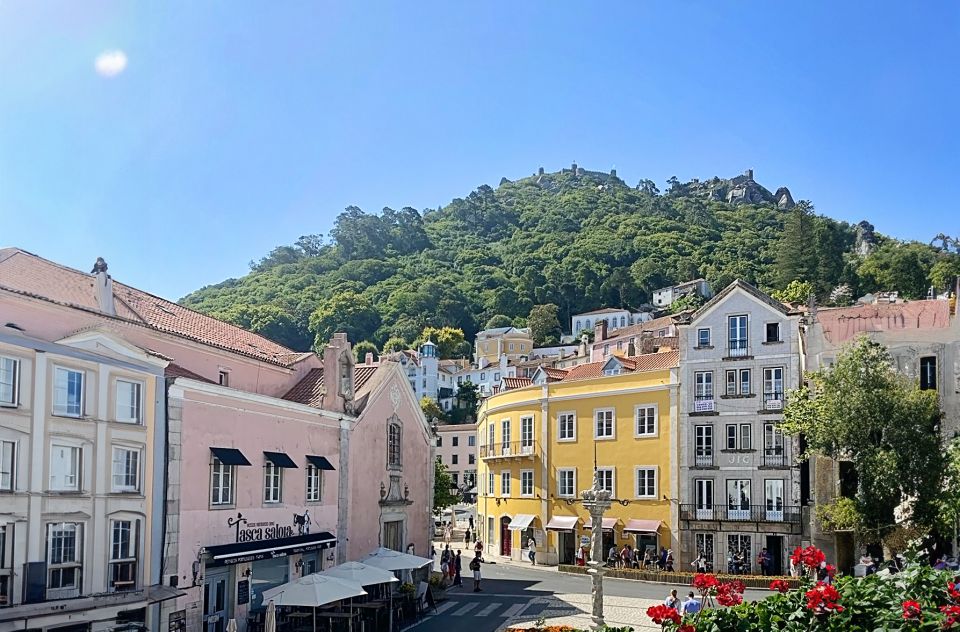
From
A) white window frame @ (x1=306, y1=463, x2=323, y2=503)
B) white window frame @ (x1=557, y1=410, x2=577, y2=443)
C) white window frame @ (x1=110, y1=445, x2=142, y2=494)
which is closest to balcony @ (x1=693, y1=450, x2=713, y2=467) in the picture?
white window frame @ (x1=557, y1=410, x2=577, y2=443)

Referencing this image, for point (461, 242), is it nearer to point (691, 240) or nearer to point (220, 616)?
point (691, 240)

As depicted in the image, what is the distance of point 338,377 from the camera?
112ft

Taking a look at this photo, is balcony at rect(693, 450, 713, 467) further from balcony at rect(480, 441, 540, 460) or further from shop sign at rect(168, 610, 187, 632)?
shop sign at rect(168, 610, 187, 632)

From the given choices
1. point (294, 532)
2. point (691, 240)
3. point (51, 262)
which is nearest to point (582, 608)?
point (294, 532)

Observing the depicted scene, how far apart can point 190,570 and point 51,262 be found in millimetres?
9201

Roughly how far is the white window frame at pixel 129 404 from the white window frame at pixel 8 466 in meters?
2.86

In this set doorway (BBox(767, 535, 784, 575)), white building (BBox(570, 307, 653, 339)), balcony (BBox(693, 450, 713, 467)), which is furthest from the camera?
white building (BBox(570, 307, 653, 339))

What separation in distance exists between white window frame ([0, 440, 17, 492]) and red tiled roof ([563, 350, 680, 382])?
3177 cm

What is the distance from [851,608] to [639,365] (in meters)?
38.2

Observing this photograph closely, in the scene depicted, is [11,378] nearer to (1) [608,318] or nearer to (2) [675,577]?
(2) [675,577]

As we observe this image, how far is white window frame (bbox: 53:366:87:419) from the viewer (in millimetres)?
21812

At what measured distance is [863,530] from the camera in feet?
119

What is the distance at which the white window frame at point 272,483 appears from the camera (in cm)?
2922

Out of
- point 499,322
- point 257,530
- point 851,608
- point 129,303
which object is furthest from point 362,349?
point 851,608
